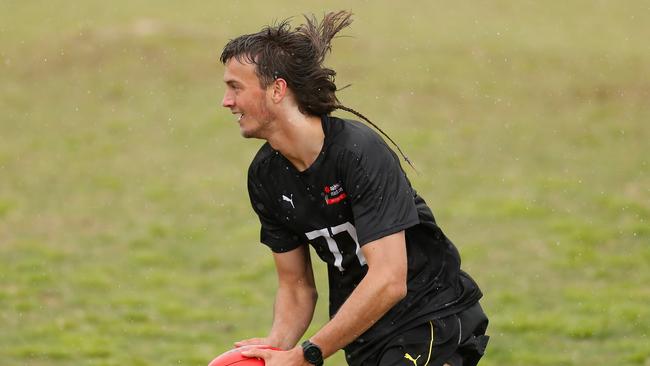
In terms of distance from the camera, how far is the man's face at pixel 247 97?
18.2 ft

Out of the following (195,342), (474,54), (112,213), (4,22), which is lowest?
(195,342)

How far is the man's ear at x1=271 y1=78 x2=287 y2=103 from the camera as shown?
18.2 ft

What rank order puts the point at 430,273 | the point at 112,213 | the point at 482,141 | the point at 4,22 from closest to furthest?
the point at 430,273 → the point at 112,213 → the point at 482,141 → the point at 4,22

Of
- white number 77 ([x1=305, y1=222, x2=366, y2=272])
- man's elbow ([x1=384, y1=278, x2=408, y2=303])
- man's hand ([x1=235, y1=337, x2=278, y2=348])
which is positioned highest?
white number 77 ([x1=305, y1=222, x2=366, y2=272])

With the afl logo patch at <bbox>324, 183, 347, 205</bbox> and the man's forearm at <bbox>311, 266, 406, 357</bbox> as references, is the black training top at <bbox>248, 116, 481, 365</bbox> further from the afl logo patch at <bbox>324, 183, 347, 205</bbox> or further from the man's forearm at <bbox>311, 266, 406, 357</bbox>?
the man's forearm at <bbox>311, 266, 406, 357</bbox>

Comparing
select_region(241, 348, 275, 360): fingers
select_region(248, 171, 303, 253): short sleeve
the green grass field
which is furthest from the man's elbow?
the green grass field

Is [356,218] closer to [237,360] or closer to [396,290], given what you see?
[396,290]

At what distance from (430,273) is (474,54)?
54.1 ft

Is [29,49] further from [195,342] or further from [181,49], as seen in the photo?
[195,342]

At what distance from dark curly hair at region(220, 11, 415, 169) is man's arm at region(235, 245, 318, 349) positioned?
915 millimetres

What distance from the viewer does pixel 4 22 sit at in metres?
25.0

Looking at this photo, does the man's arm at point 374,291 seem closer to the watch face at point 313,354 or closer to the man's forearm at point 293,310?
the watch face at point 313,354

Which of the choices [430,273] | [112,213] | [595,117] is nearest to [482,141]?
[595,117]

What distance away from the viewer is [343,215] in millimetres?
5703
